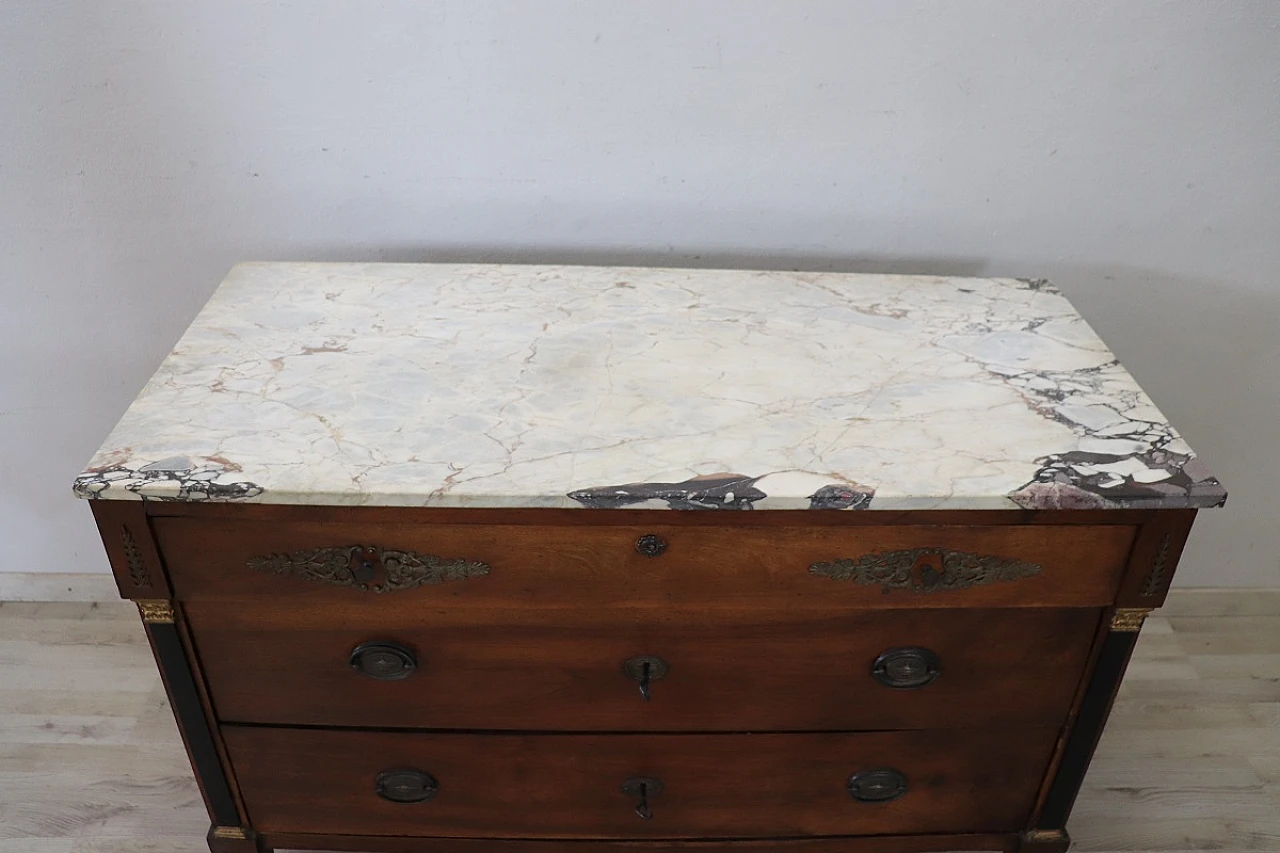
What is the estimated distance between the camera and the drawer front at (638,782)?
1139 millimetres

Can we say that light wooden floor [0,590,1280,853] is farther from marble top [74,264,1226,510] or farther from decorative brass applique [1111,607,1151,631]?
marble top [74,264,1226,510]

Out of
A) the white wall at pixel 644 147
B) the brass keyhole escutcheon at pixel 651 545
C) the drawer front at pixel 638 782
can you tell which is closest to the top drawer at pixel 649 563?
the brass keyhole escutcheon at pixel 651 545

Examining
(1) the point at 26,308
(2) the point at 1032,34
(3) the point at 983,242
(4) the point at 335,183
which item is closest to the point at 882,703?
(3) the point at 983,242

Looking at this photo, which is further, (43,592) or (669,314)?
(43,592)

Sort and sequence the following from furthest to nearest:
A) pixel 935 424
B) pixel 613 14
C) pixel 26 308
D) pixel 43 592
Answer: pixel 43 592, pixel 26 308, pixel 613 14, pixel 935 424

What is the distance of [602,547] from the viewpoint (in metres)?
0.95

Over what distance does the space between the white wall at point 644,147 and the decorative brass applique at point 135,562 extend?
60 centimetres

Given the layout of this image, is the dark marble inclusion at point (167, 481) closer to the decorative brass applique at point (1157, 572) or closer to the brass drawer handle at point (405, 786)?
the brass drawer handle at point (405, 786)

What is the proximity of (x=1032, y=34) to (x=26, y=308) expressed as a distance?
5.05ft

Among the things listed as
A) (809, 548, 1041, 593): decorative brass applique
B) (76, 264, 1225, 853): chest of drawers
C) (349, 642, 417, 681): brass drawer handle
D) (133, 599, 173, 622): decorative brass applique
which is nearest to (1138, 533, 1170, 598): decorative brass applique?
(76, 264, 1225, 853): chest of drawers

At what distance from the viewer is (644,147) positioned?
4.33ft

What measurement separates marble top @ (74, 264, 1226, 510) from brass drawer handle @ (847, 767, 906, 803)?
450mm

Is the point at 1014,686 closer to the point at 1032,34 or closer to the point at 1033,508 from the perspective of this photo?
the point at 1033,508

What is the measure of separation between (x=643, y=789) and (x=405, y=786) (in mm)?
298
